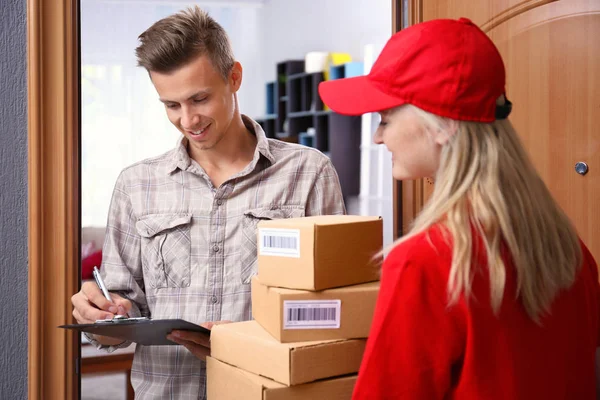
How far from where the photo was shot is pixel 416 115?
933mm

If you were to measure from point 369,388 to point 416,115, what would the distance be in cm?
38

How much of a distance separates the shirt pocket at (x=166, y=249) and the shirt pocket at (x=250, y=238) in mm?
137

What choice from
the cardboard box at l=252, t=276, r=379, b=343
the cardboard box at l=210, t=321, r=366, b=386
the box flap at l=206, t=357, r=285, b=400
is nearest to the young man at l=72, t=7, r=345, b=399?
the box flap at l=206, t=357, r=285, b=400

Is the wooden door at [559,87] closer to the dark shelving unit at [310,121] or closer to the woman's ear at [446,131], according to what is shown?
the woman's ear at [446,131]

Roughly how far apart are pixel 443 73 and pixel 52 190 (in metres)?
1.12

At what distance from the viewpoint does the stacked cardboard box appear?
44.3 inches

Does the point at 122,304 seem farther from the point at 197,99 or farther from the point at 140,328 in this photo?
the point at 197,99

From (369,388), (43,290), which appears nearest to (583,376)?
(369,388)

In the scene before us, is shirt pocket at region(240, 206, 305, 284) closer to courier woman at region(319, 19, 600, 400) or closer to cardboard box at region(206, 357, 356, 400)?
cardboard box at region(206, 357, 356, 400)

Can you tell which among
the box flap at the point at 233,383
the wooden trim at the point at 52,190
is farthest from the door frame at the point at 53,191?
the box flap at the point at 233,383

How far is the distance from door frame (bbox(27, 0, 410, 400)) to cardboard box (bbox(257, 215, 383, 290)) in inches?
27.5

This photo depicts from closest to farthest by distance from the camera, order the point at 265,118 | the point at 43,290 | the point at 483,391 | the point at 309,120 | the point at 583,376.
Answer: the point at 483,391, the point at 583,376, the point at 43,290, the point at 309,120, the point at 265,118

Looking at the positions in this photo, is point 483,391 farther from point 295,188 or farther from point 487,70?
point 295,188

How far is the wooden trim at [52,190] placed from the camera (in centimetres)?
163
